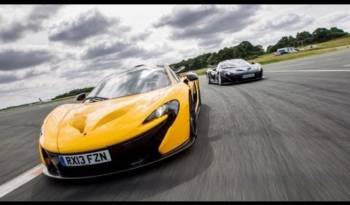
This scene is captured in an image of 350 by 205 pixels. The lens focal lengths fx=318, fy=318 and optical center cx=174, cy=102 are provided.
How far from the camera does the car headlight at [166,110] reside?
316 centimetres

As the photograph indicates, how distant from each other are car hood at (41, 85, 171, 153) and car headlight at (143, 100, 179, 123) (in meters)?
0.04

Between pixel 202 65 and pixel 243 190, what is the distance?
351 ft

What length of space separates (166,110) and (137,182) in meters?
0.82

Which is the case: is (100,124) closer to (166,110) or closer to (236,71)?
(166,110)

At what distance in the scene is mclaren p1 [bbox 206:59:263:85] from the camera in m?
12.0

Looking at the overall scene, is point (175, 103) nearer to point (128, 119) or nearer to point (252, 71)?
point (128, 119)

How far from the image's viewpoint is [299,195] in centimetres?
215

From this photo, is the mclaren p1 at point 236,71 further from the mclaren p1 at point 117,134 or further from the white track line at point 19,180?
the white track line at point 19,180

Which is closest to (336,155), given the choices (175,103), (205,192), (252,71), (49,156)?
(205,192)

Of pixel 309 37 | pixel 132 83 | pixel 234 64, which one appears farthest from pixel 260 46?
pixel 132 83

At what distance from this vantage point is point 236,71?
40.5 ft

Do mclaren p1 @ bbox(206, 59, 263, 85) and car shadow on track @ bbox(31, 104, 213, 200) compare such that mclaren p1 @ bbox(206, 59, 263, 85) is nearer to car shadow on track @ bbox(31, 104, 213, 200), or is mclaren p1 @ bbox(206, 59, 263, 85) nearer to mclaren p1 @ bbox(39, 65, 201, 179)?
mclaren p1 @ bbox(39, 65, 201, 179)

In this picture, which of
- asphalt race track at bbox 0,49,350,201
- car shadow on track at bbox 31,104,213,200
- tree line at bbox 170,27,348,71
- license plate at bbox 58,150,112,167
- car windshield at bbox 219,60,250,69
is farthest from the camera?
tree line at bbox 170,27,348,71

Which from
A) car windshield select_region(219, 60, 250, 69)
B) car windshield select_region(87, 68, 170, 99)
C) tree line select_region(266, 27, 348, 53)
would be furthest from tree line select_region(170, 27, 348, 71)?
car windshield select_region(87, 68, 170, 99)
